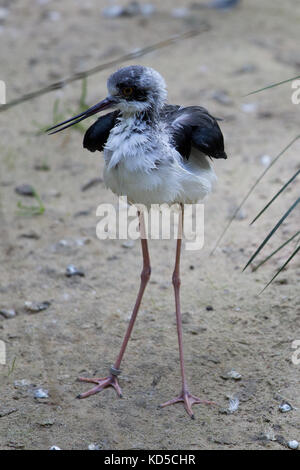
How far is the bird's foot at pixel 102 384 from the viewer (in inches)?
135

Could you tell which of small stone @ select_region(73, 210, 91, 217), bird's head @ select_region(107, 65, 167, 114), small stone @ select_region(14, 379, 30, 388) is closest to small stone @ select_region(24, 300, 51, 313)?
small stone @ select_region(14, 379, 30, 388)

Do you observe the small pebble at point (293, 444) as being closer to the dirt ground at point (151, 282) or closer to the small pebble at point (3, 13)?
the dirt ground at point (151, 282)

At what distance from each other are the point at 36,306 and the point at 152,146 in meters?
1.48

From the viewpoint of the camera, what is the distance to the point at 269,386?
3.37 metres

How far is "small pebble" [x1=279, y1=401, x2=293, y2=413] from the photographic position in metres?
3.21

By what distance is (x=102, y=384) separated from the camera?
3473 millimetres

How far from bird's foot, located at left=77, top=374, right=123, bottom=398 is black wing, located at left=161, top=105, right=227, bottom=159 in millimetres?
1250

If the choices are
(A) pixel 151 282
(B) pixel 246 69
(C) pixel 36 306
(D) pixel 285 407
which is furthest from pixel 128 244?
(B) pixel 246 69

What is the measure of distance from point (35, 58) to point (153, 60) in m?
1.26

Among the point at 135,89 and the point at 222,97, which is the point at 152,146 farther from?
the point at 222,97

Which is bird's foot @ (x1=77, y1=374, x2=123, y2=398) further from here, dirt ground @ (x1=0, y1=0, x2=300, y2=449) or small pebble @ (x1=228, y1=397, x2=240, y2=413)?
small pebble @ (x1=228, y1=397, x2=240, y2=413)

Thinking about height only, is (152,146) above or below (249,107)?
below

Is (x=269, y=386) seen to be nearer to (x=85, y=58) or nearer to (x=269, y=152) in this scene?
(x=269, y=152)
